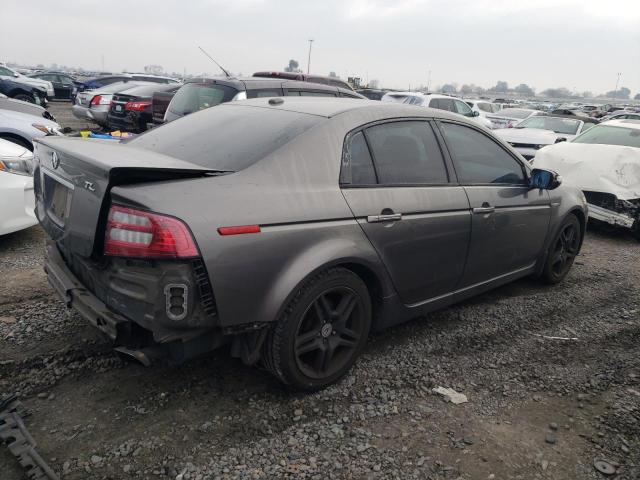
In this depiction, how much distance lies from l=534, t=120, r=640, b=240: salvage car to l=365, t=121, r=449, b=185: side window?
4.18 meters

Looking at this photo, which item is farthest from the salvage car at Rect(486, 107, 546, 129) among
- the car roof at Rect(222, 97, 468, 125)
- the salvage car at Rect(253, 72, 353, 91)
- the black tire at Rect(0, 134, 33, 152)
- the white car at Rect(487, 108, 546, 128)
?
the car roof at Rect(222, 97, 468, 125)

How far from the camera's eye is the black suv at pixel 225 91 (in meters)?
7.36

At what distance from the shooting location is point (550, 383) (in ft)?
10.6

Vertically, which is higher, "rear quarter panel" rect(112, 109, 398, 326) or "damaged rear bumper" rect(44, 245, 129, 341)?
"rear quarter panel" rect(112, 109, 398, 326)

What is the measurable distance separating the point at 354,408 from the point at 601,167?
5.67 meters

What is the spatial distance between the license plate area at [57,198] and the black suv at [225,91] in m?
4.43

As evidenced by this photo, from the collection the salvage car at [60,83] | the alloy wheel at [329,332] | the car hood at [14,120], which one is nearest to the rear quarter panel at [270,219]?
the alloy wheel at [329,332]

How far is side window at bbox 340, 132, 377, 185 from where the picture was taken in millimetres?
2949

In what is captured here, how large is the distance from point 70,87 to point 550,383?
28919 mm

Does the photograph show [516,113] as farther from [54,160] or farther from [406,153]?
[54,160]

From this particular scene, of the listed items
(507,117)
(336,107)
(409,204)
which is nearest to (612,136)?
(409,204)

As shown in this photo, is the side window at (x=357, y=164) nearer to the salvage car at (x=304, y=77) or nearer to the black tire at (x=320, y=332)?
the black tire at (x=320, y=332)

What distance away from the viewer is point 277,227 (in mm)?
2533

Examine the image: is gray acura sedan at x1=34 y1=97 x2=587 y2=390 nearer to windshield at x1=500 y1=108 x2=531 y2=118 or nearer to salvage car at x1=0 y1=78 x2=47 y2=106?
windshield at x1=500 y1=108 x2=531 y2=118
